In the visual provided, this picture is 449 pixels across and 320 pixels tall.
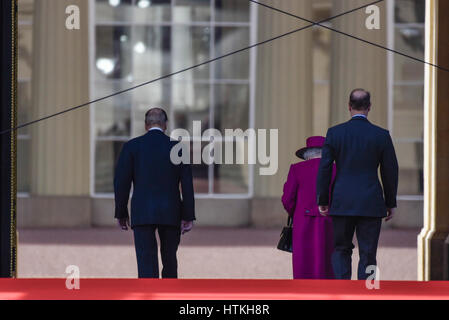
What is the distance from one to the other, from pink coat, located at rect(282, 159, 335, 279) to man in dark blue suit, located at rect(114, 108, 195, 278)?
787 millimetres

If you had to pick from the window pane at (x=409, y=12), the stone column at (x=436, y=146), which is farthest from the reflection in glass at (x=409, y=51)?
the stone column at (x=436, y=146)

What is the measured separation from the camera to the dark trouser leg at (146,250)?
22.7 feet

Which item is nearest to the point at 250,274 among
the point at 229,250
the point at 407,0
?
the point at 229,250

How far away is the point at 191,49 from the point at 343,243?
835 centimetres

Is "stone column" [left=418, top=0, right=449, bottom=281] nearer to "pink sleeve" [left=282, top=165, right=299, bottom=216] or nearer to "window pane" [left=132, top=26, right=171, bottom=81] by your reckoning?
"pink sleeve" [left=282, top=165, right=299, bottom=216]

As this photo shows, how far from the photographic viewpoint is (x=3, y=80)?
6.43 m

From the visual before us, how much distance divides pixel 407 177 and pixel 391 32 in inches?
89.2

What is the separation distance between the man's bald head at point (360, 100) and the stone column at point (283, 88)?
7.25 meters

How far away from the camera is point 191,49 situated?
14.6m

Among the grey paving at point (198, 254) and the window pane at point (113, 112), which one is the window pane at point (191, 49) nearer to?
the window pane at point (113, 112)

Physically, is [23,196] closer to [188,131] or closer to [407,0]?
[188,131]

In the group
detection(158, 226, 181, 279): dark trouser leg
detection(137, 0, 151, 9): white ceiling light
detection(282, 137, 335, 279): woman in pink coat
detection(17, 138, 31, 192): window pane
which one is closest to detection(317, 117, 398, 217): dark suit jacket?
detection(282, 137, 335, 279): woman in pink coat

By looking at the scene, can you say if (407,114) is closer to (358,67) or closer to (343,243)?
(358,67)

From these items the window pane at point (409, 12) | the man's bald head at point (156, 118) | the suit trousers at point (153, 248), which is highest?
the window pane at point (409, 12)
